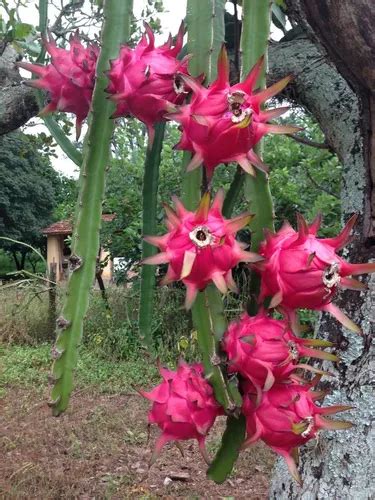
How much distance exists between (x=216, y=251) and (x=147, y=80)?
0.92ft

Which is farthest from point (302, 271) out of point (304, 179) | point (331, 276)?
point (304, 179)

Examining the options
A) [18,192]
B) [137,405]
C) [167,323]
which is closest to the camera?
[137,405]

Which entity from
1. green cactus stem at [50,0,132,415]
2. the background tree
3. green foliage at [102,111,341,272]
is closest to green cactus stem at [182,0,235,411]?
green cactus stem at [50,0,132,415]

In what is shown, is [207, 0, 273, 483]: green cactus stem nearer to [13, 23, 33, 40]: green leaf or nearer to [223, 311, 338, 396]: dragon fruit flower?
[223, 311, 338, 396]: dragon fruit flower

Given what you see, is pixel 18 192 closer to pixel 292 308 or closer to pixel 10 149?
pixel 10 149

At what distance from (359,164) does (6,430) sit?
119 inches

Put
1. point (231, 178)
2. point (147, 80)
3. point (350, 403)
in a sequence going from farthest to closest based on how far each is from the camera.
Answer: point (231, 178) < point (350, 403) < point (147, 80)

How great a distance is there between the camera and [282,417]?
69 centimetres

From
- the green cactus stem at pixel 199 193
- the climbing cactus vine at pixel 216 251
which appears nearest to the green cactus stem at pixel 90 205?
the climbing cactus vine at pixel 216 251

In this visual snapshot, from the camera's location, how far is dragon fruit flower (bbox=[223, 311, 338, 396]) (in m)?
0.68

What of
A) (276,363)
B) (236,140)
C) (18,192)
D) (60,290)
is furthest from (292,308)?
(18,192)

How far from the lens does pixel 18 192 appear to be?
54.0ft

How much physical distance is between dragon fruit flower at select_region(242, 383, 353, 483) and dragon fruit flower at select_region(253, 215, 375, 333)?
0.09m

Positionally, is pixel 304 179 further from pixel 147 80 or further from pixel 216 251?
pixel 216 251
